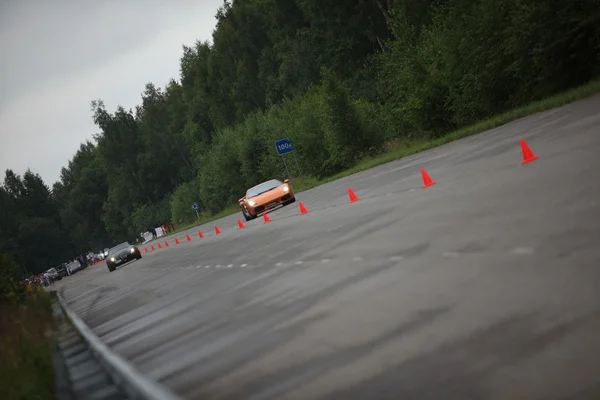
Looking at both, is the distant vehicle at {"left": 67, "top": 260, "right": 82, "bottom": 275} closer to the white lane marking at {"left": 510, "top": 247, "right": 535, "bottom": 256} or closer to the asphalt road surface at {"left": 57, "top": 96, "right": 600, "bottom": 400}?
the asphalt road surface at {"left": 57, "top": 96, "right": 600, "bottom": 400}

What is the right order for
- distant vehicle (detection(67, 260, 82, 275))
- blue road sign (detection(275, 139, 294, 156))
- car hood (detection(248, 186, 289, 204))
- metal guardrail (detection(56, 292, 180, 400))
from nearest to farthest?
metal guardrail (detection(56, 292, 180, 400))
car hood (detection(248, 186, 289, 204))
blue road sign (detection(275, 139, 294, 156))
distant vehicle (detection(67, 260, 82, 275))

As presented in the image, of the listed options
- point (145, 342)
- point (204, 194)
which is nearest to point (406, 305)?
point (145, 342)

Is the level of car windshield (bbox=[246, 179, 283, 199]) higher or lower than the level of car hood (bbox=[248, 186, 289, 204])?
higher

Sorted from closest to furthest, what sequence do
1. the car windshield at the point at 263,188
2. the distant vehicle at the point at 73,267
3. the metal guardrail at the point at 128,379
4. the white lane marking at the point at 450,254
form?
the metal guardrail at the point at 128,379 → the white lane marking at the point at 450,254 → the car windshield at the point at 263,188 → the distant vehicle at the point at 73,267

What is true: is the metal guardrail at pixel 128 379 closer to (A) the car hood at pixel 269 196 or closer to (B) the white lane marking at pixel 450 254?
(B) the white lane marking at pixel 450 254

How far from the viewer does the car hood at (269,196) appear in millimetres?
41625

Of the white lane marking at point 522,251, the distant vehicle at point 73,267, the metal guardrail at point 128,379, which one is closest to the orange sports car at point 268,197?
the metal guardrail at point 128,379

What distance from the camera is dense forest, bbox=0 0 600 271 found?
3759 centimetres

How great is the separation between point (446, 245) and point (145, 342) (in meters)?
5.28

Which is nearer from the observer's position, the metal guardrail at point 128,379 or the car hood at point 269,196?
the metal guardrail at point 128,379

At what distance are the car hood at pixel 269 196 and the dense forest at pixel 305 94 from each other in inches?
Answer: 391

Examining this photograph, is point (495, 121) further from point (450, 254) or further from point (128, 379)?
point (128, 379)

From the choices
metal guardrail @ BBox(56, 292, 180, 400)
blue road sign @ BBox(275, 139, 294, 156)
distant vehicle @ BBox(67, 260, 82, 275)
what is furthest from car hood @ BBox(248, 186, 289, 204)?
distant vehicle @ BBox(67, 260, 82, 275)

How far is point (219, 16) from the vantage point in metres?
137
